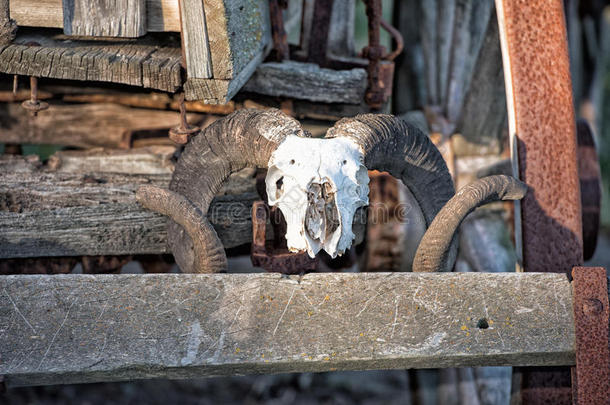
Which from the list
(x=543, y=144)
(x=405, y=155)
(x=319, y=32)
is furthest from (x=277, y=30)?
(x=543, y=144)

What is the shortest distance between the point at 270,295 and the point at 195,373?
0.39 meters

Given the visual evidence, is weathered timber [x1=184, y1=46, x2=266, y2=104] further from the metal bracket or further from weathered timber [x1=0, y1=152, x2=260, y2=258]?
weathered timber [x1=0, y1=152, x2=260, y2=258]

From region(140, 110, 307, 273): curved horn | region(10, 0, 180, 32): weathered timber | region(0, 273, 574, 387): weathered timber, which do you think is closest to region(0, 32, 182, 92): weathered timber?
region(10, 0, 180, 32): weathered timber

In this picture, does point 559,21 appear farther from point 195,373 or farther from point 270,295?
point 195,373

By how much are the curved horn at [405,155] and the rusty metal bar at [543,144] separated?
14.7 inches

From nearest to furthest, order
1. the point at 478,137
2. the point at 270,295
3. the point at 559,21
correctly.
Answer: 1. the point at 270,295
2. the point at 559,21
3. the point at 478,137

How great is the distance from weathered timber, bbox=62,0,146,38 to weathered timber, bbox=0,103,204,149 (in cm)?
111

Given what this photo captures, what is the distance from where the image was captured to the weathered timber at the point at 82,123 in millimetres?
4105

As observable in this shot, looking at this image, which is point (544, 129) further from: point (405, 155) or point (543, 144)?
point (405, 155)

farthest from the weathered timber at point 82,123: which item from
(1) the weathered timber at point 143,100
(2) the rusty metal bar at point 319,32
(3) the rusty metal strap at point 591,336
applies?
Answer: (3) the rusty metal strap at point 591,336

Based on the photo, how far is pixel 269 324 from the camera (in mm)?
2344

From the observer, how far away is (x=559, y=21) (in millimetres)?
3057

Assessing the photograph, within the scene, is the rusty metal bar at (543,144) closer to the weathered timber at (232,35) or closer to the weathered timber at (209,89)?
the weathered timber at (232,35)

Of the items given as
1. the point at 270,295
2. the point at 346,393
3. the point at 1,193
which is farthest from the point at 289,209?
the point at 346,393
